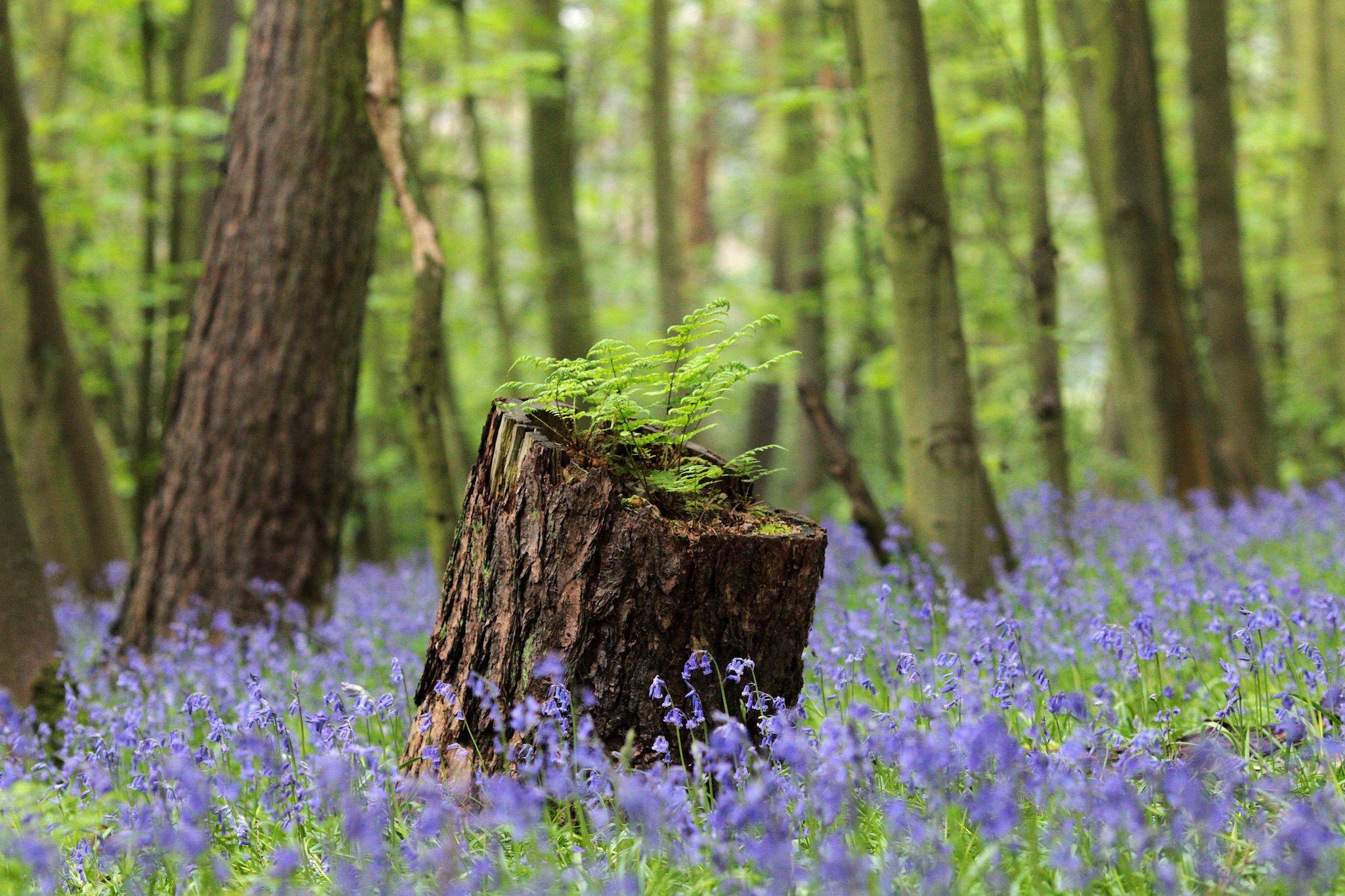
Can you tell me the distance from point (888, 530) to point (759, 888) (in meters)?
3.48

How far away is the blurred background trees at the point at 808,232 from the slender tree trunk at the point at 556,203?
0.04 meters

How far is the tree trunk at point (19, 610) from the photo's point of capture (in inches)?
177

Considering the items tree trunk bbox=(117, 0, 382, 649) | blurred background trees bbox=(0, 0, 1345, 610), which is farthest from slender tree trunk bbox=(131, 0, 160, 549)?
tree trunk bbox=(117, 0, 382, 649)

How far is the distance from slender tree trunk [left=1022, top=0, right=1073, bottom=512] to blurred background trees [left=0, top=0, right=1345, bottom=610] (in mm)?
23

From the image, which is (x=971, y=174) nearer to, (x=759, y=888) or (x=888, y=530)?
(x=888, y=530)

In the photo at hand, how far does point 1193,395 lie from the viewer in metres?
7.86

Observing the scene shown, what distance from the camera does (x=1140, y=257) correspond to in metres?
7.89

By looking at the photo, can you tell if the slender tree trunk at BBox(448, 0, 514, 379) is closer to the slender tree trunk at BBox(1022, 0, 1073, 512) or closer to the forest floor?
the slender tree trunk at BBox(1022, 0, 1073, 512)

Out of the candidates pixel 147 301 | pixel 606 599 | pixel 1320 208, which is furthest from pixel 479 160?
pixel 1320 208

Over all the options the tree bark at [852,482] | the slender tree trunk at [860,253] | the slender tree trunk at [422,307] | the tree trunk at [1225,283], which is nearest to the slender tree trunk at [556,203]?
the slender tree trunk at [860,253]

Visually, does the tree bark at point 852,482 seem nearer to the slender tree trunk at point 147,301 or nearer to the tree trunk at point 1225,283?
the tree trunk at point 1225,283

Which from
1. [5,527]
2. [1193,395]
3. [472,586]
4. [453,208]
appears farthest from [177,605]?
[453,208]

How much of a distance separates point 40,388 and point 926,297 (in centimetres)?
594

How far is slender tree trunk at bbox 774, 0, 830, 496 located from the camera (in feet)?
39.4
